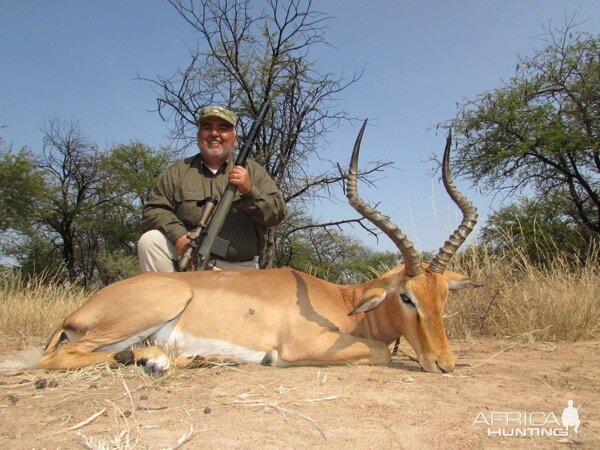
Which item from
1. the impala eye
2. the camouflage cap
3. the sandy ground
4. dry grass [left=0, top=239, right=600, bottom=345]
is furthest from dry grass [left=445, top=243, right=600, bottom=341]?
the camouflage cap

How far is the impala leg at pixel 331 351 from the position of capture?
398cm

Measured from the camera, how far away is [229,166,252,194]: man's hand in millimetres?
5359

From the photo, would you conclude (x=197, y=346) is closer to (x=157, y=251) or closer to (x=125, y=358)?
(x=125, y=358)

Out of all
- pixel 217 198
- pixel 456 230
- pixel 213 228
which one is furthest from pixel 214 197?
pixel 456 230

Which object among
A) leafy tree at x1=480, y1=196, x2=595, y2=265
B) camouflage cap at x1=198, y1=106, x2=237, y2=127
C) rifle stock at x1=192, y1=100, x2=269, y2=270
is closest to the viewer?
rifle stock at x1=192, y1=100, x2=269, y2=270

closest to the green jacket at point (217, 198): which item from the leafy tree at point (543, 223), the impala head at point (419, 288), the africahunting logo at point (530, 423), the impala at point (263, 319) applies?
the impala at point (263, 319)

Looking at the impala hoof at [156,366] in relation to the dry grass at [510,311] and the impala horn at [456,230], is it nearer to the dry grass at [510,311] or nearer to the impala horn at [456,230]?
the impala horn at [456,230]

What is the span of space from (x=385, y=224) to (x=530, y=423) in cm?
188

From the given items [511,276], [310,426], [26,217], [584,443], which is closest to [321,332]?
[310,426]

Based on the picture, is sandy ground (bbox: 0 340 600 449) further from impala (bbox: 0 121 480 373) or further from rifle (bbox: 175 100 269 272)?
rifle (bbox: 175 100 269 272)

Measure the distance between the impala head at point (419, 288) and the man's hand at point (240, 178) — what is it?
153 cm

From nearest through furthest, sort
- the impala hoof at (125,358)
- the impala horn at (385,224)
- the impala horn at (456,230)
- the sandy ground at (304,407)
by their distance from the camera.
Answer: the sandy ground at (304,407) → the impala hoof at (125,358) → the impala horn at (385,224) → the impala horn at (456,230)

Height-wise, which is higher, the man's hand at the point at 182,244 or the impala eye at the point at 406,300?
the man's hand at the point at 182,244

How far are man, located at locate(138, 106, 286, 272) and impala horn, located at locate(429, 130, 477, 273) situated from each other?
1.97 m
